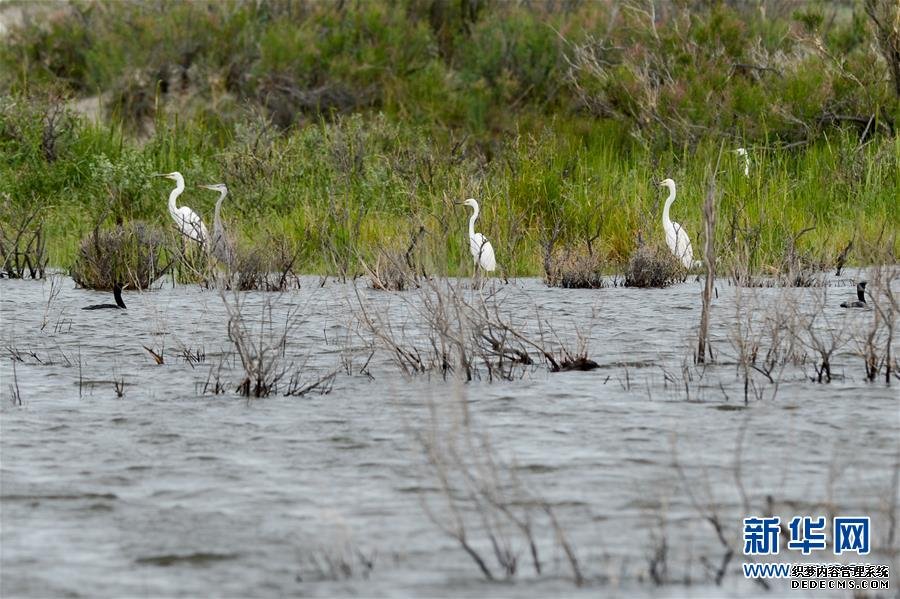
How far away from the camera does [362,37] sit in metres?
21.8

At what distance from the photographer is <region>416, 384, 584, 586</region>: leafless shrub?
3.64 m

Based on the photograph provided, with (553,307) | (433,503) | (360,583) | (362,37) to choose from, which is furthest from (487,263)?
(362,37)

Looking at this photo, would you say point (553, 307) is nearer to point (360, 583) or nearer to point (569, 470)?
point (569, 470)

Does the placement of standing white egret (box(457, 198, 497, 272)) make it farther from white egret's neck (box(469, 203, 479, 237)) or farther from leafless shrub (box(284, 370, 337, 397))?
leafless shrub (box(284, 370, 337, 397))

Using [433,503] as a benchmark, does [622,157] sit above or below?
above

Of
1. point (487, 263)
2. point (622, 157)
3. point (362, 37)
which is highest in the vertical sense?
point (362, 37)

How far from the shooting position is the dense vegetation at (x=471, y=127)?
43.3ft

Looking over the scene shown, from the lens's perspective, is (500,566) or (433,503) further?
(433,503)

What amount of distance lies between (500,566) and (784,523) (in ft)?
2.76

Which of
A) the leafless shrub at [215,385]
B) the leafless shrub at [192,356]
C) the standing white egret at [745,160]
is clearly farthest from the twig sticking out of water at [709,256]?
the standing white egret at [745,160]

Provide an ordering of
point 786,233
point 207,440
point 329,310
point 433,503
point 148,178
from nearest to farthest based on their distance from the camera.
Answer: point 433,503
point 207,440
point 329,310
point 786,233
point 148,178

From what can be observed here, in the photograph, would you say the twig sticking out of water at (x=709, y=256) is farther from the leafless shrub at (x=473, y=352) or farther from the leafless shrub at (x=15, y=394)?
the leafless shrub at (x=15, y=394)

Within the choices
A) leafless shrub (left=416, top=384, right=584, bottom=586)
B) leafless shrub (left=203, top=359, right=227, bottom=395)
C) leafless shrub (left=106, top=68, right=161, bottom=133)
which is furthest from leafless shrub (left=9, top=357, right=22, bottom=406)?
leafless shrub (left=106, top=68, right=161, bottom=133)

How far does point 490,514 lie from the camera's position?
4219mm
